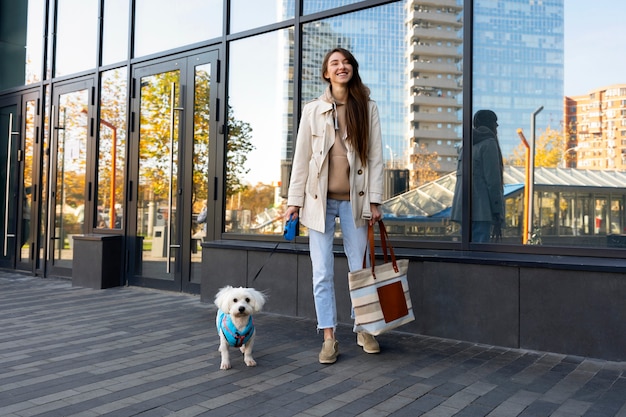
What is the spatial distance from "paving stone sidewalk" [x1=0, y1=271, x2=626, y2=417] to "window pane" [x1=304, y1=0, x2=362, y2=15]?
3282mm

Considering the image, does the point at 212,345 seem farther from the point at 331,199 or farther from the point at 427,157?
the point at 427,157

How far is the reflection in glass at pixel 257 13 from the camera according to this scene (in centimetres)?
634

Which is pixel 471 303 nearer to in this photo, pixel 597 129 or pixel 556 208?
pixel 556 208

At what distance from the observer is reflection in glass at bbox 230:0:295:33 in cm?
634

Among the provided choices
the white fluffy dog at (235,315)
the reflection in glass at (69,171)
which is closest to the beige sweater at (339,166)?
the white fluffy dog at (235,315)

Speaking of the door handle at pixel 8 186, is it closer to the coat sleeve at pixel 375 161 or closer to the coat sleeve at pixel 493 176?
the coat sleeve at pixel 375 161

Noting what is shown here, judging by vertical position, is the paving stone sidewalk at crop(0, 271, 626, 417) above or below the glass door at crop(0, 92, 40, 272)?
below

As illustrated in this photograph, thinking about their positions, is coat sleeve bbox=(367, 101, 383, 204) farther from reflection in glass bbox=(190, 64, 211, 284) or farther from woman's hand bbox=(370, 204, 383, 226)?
reflection in glass bbox=(190, 64, 211, 284)

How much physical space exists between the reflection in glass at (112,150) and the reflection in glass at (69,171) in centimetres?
39

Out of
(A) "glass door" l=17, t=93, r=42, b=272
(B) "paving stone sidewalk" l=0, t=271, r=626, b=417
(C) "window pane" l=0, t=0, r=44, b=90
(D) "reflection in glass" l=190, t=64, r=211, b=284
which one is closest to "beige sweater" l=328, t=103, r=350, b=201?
(B) "paving stone sidewalk" l=0, t=271, r=626, b=417

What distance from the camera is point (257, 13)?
6.61 metres

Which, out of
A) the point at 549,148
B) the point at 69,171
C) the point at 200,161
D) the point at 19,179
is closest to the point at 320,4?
the point at 200,161

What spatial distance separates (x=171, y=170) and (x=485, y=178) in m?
4.05

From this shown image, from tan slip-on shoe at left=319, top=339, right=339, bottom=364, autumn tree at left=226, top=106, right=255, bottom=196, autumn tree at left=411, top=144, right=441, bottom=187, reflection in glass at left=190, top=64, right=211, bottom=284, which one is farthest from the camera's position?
reflection in glass at left=190, top=64, right=211, bottom=284
